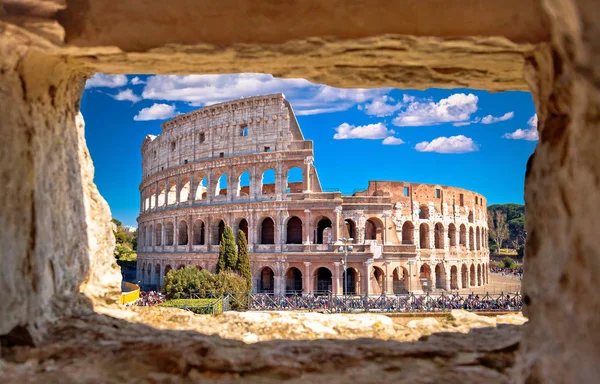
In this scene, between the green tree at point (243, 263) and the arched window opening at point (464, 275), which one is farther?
the arched window opening at point (464, 275)

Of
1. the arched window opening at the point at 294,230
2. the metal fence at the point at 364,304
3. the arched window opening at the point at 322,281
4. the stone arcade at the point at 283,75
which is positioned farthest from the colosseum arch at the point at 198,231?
the stone arcade at the point at 283,75

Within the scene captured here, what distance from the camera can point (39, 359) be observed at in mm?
3031

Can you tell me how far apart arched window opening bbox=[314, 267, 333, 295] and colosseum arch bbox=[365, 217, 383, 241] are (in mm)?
4105

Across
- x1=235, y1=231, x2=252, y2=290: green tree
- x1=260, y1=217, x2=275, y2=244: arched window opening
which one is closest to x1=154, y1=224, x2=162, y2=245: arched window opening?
x1=260, y1=217, x2=275, y2=244: arched window opening

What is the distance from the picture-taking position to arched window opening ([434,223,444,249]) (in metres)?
31.9

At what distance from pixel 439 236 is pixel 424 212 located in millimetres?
2726

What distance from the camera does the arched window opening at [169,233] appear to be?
30716mm

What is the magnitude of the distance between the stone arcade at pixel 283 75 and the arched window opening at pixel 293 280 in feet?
73.8

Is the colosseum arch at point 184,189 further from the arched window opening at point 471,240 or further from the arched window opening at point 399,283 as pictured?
the arched window opening at point 471,240

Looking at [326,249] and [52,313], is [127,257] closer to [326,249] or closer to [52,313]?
[326,249]

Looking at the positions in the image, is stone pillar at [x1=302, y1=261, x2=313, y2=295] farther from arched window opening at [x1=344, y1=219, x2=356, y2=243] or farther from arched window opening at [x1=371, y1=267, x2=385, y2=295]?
arched window opening at [x1=371, y1=267, x2=385, y2=295]

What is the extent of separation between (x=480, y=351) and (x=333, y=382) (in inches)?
49.6

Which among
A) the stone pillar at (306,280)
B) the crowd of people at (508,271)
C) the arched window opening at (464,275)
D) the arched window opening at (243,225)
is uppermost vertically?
the arched window opening at (243,225)

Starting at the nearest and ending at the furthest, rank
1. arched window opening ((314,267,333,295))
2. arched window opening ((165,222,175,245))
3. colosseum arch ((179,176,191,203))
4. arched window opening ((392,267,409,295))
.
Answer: arched window opening ((314,267,333,295))
arched window opening ((392,267,409,295))
colosseum arch ((179,176,191,203))
arched window opening ((165,222,175,245))
